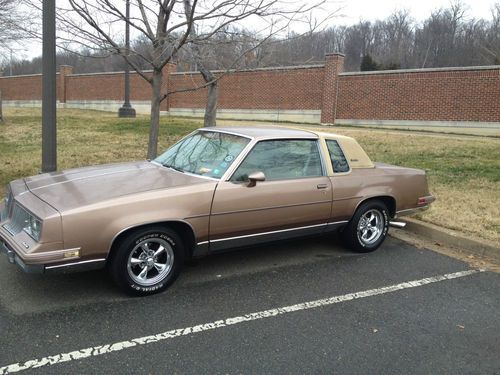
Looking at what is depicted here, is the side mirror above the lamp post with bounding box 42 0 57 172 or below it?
below

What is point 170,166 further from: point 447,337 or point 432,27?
point 432,27

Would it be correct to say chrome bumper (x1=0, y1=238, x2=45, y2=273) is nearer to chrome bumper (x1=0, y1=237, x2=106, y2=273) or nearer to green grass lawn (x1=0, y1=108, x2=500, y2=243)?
chrome bumper (x1=0, y1=237, x2=106, y2=273)

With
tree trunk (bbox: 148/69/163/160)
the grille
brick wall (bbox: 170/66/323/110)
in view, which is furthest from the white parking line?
brick wall (bbox: 170/66/323/110)

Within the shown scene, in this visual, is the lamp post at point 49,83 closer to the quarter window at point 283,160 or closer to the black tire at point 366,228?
the quarter window at point 283,160

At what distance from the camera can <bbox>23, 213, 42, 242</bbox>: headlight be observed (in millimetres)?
3594

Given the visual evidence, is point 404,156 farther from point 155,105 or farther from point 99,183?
point 99,183

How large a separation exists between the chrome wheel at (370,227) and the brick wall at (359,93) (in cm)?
1063

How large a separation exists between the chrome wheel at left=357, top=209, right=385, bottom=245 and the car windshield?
1.70 metres

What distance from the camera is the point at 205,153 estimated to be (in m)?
4.87

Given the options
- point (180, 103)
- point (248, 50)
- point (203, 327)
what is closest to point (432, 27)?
point (180, 103)

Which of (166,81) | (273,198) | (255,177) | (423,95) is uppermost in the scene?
(166,81)

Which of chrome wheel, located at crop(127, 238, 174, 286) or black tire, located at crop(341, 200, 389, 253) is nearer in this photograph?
chrome wheel, located at crop(127, 238, 174, 286)

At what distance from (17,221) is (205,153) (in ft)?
6.01

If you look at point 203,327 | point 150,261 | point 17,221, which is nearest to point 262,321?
point 203,327
